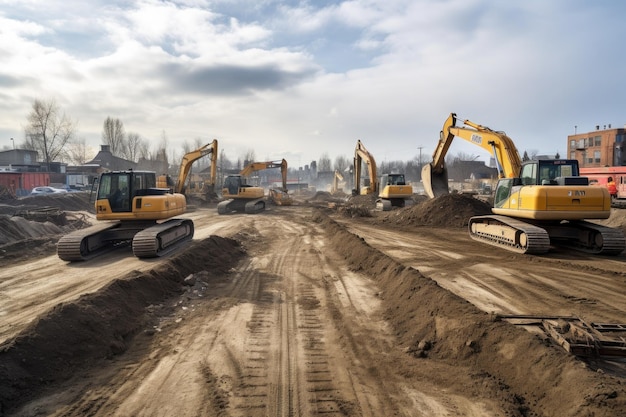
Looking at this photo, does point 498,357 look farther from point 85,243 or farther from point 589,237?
point 85,243

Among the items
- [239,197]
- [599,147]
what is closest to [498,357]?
[239,197]

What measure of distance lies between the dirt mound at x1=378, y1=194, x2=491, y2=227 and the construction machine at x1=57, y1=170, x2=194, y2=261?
1189 centimetres

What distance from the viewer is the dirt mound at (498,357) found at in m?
3.52

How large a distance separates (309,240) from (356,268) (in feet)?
18.8

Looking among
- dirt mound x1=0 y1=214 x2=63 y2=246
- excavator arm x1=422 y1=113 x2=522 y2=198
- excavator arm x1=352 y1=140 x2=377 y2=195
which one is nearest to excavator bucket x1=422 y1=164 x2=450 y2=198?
excavator arm x1=422 y1=113 x2=522 y2=198

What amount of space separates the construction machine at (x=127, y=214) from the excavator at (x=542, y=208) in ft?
35.6

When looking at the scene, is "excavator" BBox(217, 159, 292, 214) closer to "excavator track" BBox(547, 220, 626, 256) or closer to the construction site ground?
the construction site ground

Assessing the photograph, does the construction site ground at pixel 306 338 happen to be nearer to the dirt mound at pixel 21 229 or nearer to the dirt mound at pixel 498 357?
the dirt mound at pixel 498 357

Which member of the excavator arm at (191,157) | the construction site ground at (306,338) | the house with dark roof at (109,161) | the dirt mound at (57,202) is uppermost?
the house with dark roof at (109,161)

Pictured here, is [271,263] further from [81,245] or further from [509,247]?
[509,247]

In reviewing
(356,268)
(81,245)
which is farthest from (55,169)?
(356,268)

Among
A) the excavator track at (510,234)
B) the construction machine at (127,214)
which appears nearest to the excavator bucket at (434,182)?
the excavator track at (510,234)

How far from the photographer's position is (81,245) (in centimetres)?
1094

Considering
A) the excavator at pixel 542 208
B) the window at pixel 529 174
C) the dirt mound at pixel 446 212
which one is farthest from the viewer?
the dirt mound at pixel 446 212
